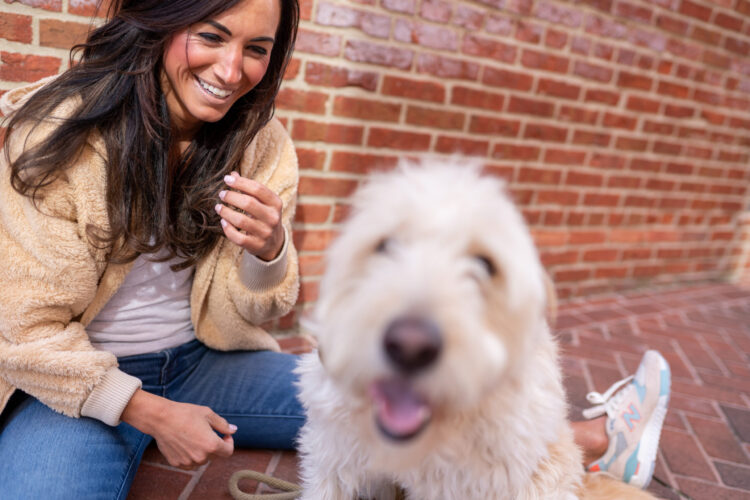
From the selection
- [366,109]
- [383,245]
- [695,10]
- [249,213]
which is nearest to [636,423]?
[383,245]

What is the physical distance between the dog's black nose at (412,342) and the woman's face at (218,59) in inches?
41.4

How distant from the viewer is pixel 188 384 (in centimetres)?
194

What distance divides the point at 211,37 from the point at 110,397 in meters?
1.06

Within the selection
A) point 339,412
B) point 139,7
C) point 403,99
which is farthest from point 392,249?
point 403,99

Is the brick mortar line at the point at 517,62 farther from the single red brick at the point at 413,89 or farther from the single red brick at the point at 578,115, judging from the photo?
the single red brick at the point at 578,115

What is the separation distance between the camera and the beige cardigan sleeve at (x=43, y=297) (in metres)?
1.43

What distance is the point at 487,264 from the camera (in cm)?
101

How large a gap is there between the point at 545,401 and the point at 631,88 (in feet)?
10.2

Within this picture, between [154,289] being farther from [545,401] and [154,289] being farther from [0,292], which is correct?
[545,401]

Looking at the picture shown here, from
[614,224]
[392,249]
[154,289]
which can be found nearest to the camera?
[392,249]

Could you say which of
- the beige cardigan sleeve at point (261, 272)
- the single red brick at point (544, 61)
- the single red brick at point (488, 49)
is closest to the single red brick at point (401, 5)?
the single red brick at point (488, 49)

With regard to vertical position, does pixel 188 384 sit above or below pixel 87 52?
below

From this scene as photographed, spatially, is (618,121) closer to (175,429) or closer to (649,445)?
(649,445)

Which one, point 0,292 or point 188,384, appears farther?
point 188,384
